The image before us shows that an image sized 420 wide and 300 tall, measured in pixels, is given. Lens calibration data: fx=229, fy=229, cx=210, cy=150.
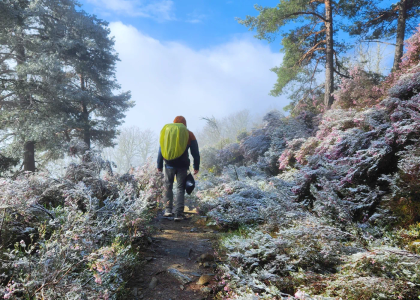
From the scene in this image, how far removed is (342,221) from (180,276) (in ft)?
7.11

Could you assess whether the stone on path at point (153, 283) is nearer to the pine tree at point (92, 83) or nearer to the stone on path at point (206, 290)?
the stone on path at point (206, 290)

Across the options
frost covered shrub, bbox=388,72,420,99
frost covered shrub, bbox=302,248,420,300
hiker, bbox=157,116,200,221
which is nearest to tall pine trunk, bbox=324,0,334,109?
→ frost covered shrub, bbox=388,72,420,99

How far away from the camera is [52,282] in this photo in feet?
5.51

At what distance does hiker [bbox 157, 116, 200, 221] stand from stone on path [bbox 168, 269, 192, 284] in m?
2.41

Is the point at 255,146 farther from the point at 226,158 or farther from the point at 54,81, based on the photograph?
the point at 54,81

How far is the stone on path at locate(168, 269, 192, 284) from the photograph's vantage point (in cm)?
269

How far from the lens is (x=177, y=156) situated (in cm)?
525

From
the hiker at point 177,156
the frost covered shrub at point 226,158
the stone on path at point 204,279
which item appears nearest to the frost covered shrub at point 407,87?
the hiker at point 177,156

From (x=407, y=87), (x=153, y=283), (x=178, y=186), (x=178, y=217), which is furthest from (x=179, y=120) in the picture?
(x=407, y=87)

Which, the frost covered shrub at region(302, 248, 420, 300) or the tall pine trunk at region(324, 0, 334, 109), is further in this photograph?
the tall pine trunk at region(324, 0, 334, 109)

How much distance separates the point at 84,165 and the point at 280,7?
9203mm

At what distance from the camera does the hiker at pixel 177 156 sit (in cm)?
527

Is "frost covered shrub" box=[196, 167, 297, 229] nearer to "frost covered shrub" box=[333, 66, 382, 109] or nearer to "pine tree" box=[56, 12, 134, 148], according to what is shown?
"frost covered shrub" box=[333, 66, 382, 109]

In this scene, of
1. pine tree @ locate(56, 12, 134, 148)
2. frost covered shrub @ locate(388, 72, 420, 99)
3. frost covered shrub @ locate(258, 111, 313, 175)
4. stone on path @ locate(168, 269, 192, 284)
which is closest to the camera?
stone on path @ locate(168, 269, 192, 284)
